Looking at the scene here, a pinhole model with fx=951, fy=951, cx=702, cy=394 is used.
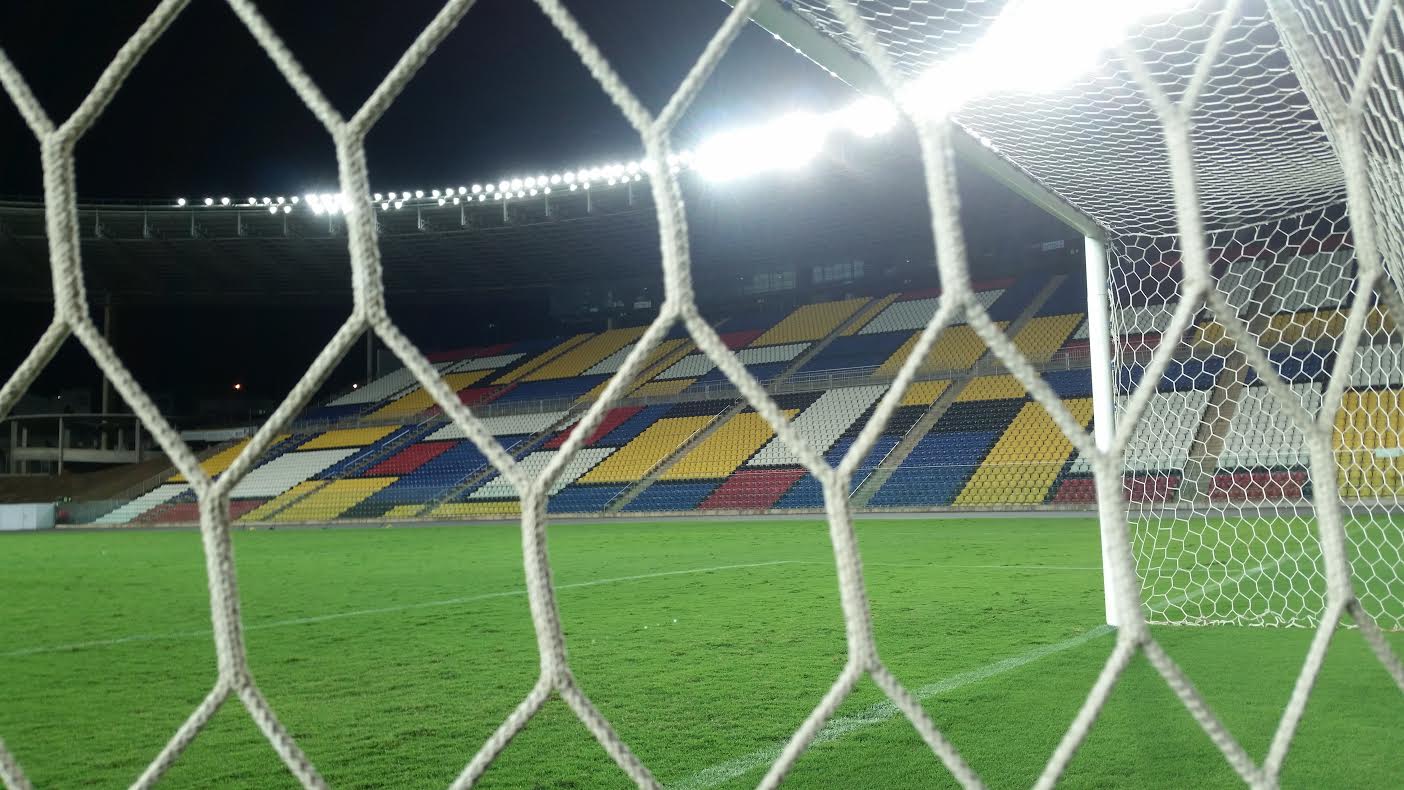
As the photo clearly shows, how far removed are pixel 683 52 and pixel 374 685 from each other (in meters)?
15.7

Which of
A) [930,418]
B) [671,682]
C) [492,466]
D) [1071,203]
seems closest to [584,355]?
[492,466]

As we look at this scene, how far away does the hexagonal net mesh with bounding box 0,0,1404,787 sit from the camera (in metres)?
0.98

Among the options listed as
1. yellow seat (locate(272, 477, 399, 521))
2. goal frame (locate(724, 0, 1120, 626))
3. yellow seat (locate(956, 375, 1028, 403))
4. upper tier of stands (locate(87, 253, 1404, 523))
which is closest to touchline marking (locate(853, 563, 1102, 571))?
goal frame (locate(724, 0, 1120, 626))

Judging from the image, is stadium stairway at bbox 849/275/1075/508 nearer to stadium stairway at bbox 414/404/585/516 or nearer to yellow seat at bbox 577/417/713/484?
yellow seat at bbox 577/417/713/484

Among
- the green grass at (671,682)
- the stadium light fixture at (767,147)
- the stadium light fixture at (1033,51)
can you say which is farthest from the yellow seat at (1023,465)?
the stadium light fixture at (1033,51)

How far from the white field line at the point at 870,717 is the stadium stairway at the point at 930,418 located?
9204 mm

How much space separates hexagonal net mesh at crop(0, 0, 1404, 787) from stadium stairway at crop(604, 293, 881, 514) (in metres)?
11.9

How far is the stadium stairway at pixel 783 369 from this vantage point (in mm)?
15742

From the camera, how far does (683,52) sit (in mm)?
17094

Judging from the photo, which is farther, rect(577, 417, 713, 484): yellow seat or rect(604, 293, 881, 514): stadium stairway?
rect(577, 417, 713, 484): yellow seat

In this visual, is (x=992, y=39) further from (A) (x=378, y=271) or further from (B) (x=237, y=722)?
(B) (x=237, y=722)

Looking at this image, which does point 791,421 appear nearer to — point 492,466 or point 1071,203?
point 492,466

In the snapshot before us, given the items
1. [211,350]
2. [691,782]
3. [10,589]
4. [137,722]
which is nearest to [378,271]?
[691,782]

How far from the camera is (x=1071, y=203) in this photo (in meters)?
3.24
